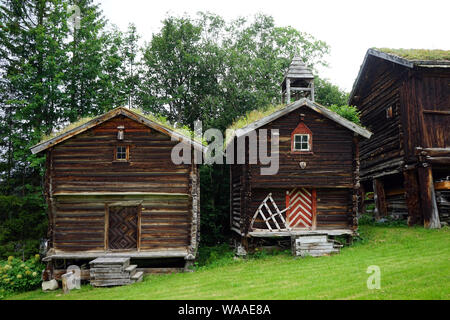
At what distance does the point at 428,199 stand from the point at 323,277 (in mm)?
8701

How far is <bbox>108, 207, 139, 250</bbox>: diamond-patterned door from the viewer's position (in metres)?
14.3

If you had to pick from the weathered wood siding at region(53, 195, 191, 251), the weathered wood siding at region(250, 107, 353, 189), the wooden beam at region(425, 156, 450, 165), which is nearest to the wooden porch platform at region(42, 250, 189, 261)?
the weathered wood siding at region(53, 195, 191, 251)

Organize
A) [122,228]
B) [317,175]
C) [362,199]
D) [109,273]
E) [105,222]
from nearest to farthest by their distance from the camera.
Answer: [109,273]
[105,222]
[122,228]
[317,175]
[362,199]

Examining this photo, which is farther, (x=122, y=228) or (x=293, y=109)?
(x=293, y=109)

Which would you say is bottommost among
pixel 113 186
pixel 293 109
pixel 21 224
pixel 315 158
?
pixel 21 224

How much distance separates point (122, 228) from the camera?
1438cm

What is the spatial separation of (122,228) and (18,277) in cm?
471

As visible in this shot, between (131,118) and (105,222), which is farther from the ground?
(131,118)

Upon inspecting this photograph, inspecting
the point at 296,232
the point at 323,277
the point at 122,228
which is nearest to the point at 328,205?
the point at 296,232

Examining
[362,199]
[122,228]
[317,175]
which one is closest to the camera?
[122,228]

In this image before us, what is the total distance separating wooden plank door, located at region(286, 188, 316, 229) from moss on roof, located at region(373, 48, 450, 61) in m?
8.61

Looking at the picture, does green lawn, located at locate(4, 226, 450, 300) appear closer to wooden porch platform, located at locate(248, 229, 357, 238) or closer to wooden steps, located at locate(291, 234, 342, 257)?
wooden steps, located at locate(291, 234, 342, 257)

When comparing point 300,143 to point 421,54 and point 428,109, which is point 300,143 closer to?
point 428,109

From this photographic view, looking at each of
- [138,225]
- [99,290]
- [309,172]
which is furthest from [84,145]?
[309,172]
